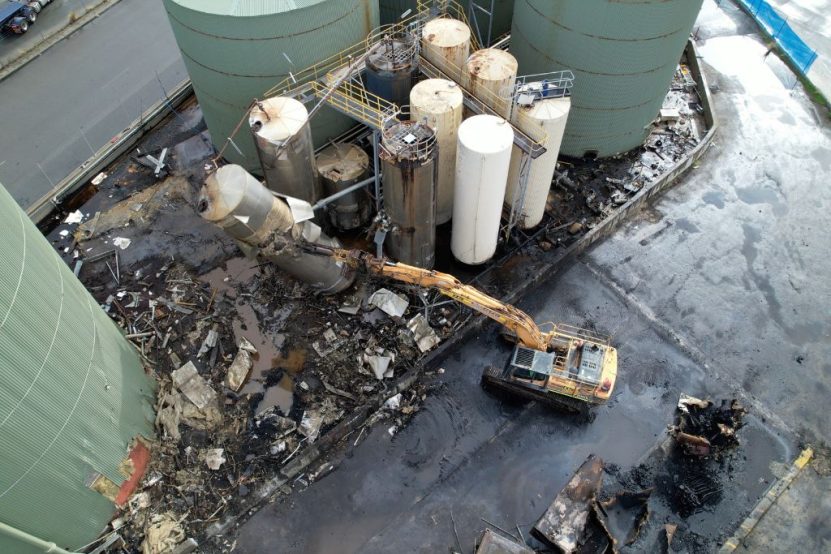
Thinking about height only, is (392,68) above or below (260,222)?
above

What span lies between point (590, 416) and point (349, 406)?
26.2ft

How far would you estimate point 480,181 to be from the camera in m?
19.0

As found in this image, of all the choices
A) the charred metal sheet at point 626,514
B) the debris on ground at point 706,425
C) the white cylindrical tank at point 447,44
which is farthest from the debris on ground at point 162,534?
the white cylindrical tank at point 447,44

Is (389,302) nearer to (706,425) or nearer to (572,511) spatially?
(572,511)

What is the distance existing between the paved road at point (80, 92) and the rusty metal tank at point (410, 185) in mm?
15889

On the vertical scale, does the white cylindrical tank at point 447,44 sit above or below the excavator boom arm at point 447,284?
above

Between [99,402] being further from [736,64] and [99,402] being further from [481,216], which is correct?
[736,64]

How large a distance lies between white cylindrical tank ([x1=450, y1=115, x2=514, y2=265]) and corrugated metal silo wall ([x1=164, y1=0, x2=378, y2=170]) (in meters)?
6.01

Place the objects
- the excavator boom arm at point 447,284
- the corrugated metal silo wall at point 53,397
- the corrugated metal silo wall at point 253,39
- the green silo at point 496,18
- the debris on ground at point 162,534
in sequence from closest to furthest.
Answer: the corrugated metal silo wall at point 53,397 < the debris on ground at point 162,534 < the excavator boom arm at point 447,284 < the corrugated metal silo wall at point 253,39 < the green silo at point 496,18

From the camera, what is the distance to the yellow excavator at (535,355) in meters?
18.0

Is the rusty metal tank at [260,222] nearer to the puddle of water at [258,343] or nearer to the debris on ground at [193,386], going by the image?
the puddle of water at [258,343]

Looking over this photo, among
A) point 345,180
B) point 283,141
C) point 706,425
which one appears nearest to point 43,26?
point 345,180

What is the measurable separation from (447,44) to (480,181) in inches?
207

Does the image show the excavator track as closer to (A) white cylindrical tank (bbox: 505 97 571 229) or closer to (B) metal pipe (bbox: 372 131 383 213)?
(A) white cylindrical tank (bbox: 505 97 571 229)
